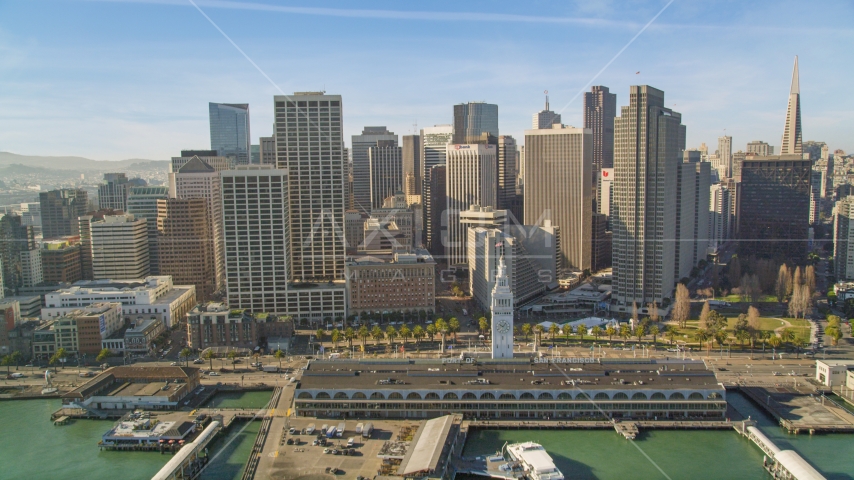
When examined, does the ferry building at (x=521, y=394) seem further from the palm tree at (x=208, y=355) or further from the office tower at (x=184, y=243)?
the office tower at (x=184, y=243)

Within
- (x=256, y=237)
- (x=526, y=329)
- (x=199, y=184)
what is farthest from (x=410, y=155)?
(x=526, y=329)

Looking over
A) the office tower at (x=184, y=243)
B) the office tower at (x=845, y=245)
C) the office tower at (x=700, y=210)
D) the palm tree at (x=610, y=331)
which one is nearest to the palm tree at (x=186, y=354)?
the office tower at (x=184, y=243)

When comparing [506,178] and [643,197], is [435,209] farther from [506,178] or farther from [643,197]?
[643,197]

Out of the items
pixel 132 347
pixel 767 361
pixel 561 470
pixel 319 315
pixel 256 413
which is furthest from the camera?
pixel 319 315

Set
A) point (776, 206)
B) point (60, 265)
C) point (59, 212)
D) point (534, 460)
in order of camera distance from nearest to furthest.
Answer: point (534, 460) → point (60, 265) → point (776, 206) → point (59, 212)

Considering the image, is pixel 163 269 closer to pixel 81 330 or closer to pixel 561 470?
pixel 81 330

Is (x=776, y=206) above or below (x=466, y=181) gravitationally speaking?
below

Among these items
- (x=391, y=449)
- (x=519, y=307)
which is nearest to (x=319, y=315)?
(x=519, y=307)
